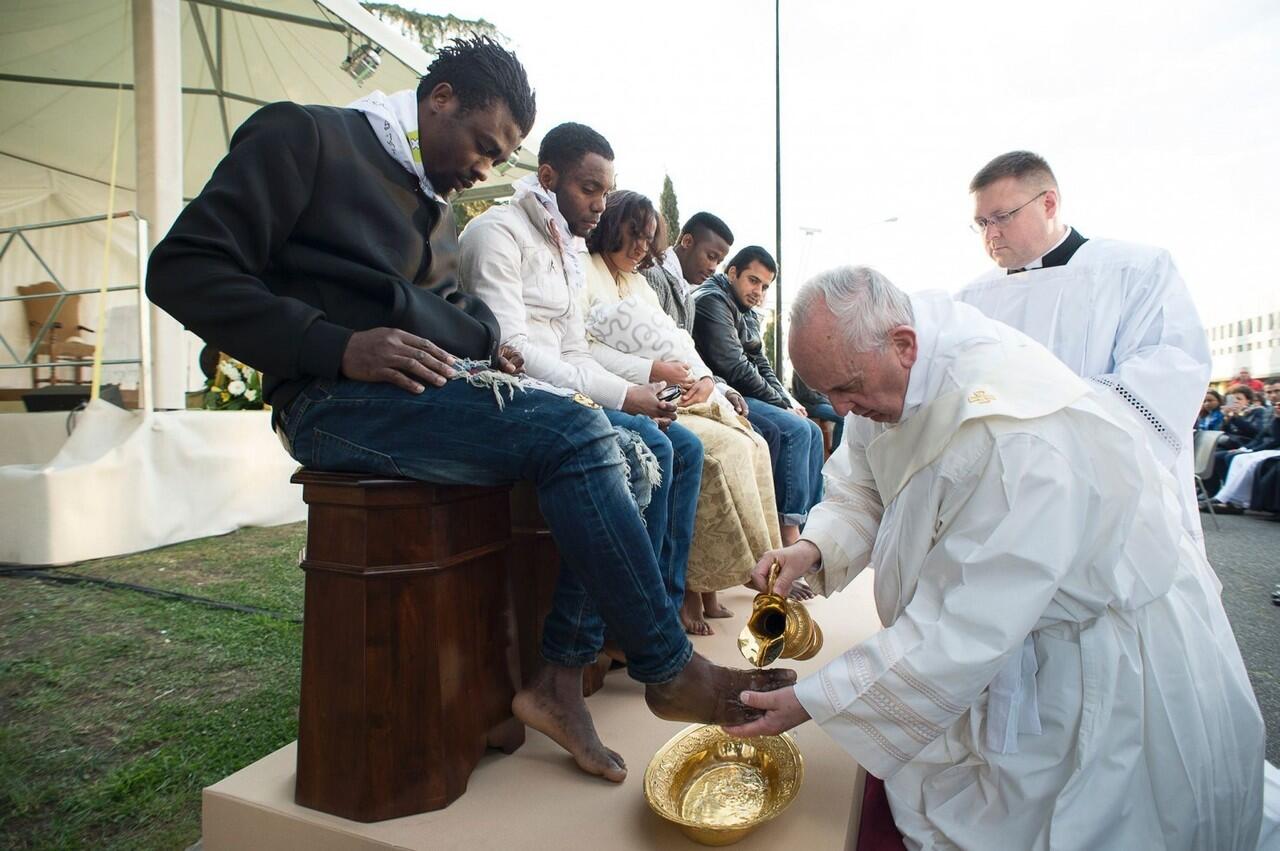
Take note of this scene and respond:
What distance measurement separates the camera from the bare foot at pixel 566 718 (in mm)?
1707

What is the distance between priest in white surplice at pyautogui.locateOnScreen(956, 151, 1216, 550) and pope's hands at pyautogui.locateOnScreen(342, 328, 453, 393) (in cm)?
256

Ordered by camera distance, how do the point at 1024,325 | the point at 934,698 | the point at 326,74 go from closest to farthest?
the point at 934,698 → the point at 1024,325 → the point at 326,74

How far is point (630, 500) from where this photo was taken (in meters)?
1.62

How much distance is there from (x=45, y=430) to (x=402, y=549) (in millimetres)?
4553

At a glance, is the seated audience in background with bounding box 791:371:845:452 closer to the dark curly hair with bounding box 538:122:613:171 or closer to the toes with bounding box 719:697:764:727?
the dark curly hair with bounding box 538:122:613:171

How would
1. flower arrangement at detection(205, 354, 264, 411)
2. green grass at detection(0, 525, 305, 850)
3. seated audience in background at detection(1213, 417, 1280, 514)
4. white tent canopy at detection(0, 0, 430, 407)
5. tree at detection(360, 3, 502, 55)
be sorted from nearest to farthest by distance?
green grass at detection(0, 525, 305, 850) < white tent canopy at detection(0, 0, 430, 407) < flower arrangement at detection(205, 354, 264, 411) < seated audience in background at detection(1213, 417, 1280, 514) < tree at detection(360, 3, 502, 55)

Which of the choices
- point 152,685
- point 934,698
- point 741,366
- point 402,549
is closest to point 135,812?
point 152,685

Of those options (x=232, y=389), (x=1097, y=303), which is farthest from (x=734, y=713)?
(x=232, y=389)

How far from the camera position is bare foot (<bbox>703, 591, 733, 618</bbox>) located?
3055 mm

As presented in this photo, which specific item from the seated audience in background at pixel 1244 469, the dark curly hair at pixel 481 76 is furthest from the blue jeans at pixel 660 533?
the seated audience in background at pixel 1244 469

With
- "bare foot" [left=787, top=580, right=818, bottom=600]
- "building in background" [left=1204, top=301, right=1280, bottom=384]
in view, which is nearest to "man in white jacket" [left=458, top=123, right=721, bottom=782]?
"bare foot" [left=787, top=580, right=818, bottom=600]

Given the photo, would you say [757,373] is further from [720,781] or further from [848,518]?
[720,781]

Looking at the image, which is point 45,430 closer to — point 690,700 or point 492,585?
point 492,585

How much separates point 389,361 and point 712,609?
195 centimetres
